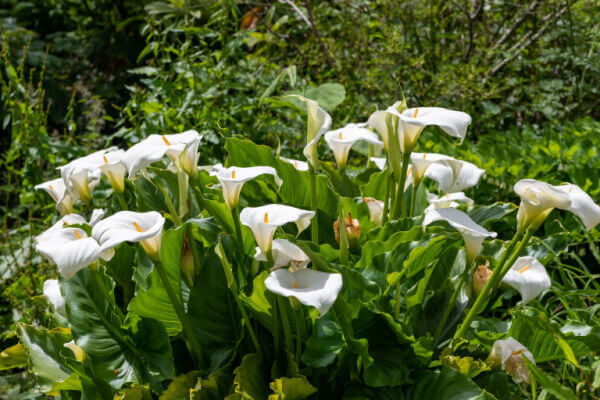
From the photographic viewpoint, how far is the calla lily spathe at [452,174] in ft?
4.30

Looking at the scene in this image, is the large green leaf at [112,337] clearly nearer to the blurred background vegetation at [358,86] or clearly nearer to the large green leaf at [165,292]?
the large green leaf at [165,292]

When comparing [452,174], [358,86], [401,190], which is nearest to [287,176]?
[401,190]

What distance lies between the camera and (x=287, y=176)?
1383 millimetres

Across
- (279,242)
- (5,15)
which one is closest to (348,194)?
(279,242)

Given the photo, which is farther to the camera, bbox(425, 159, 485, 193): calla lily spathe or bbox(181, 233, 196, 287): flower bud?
bbox(425, 159, 485, 193): calla lily spathe

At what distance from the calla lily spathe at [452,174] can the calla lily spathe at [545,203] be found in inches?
12.1

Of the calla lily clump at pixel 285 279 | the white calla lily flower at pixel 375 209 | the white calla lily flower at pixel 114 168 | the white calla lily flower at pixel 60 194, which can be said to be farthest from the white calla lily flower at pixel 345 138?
the white calla lily flower at pixel 60 194

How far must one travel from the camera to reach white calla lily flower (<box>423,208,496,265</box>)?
3.26 ft

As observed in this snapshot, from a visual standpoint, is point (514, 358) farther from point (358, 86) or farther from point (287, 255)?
point (358, 86)

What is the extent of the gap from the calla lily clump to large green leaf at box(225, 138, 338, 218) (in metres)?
0.07

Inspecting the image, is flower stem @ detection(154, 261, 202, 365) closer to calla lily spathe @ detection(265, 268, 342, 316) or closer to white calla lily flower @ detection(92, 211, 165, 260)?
white calla lily flower @ detection(92, 211, 165, 260)

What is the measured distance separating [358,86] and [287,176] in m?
1.72

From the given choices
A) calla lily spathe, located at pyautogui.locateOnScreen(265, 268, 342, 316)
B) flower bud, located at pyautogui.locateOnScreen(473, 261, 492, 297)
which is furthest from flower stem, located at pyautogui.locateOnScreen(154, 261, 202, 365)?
flower bud, located at pyautogui.locateOnScreen(473, 261, 492, 297)

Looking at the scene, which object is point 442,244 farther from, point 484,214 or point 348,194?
point 348,194
